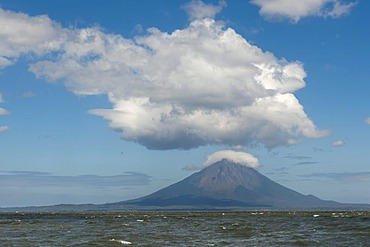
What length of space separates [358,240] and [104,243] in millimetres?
29055

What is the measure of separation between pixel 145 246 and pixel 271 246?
13468 mm

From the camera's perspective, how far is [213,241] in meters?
64.2

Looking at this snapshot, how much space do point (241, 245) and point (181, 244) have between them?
6.90 metres

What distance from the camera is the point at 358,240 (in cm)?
6172

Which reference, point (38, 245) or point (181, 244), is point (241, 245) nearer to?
point (181, 244)

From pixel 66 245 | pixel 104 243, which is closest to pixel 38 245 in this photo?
pixel 66 245

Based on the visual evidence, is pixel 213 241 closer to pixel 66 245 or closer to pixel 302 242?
pixel 302 242

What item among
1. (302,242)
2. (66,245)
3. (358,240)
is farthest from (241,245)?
(66,245)

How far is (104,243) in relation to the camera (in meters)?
63.0

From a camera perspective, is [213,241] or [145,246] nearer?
[145,246]

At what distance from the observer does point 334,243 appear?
59312 millimetres

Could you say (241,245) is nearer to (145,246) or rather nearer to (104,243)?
(145,246)

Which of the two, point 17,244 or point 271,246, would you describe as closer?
point 271,246

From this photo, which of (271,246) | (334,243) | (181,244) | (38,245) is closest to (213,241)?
(181,244)
